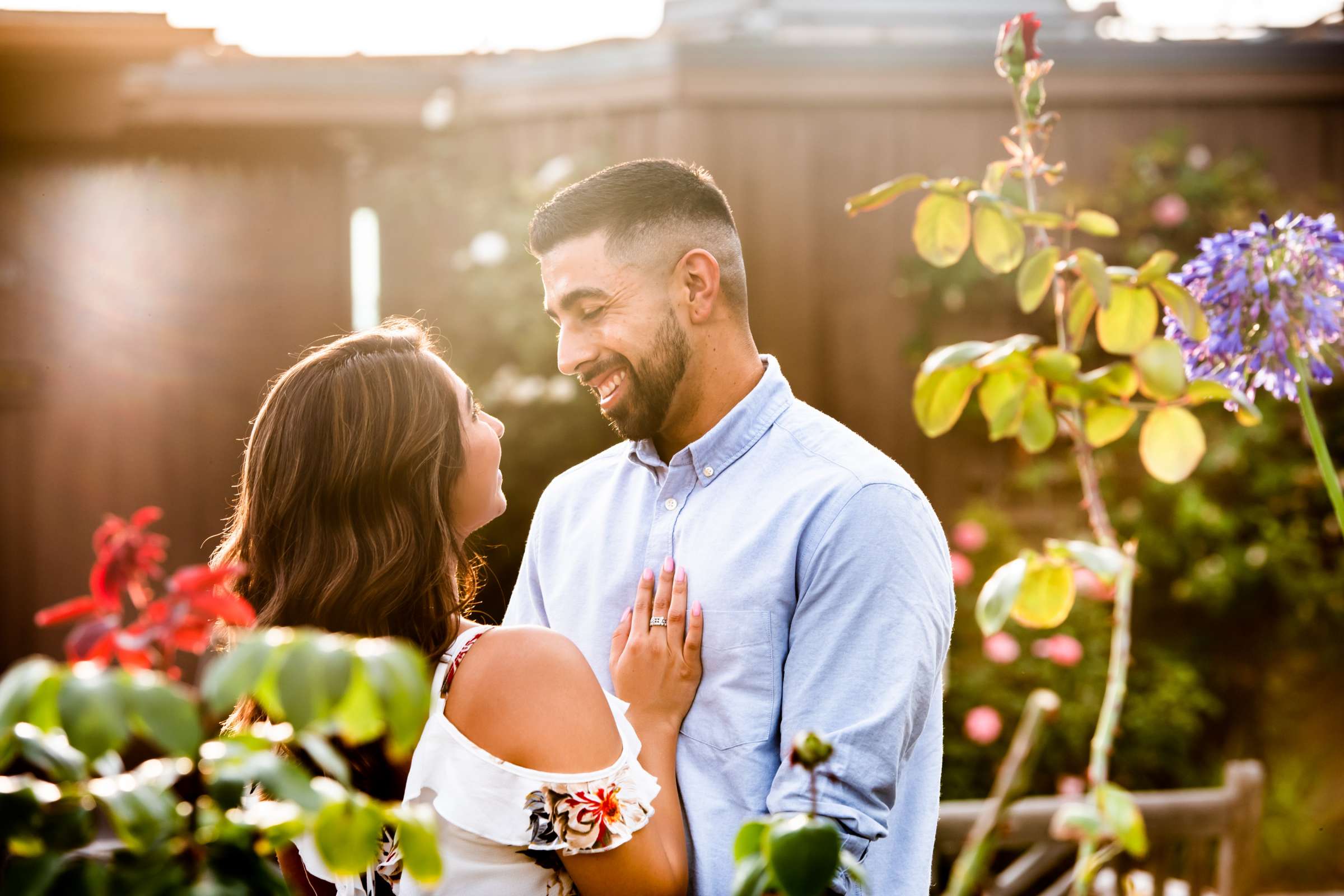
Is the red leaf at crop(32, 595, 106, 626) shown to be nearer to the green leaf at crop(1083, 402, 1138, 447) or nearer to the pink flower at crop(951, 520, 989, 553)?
the green leaf at crop(1083, 402, 1138, 447)

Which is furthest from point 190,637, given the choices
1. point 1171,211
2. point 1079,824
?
point 1171,211

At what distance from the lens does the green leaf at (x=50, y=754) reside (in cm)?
66

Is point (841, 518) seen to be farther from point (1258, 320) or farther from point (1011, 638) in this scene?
point (1011, 638)

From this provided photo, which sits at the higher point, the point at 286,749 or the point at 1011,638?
the point at 286,749

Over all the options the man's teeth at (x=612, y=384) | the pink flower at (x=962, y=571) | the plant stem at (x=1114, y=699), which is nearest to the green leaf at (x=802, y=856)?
the plant stem at (x=1114, y=699)

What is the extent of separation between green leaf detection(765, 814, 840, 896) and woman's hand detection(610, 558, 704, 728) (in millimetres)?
1086

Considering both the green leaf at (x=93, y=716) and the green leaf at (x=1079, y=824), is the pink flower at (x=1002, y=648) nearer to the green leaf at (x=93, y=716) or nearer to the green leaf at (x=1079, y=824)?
the green leaf at (x=1079, y=824)

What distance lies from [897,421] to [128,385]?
360 centimetres

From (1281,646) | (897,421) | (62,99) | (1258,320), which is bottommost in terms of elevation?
(1281,646)

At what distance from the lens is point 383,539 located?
5.35 feet

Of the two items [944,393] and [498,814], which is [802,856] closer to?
[944,393]

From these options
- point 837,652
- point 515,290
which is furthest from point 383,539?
point 515,290

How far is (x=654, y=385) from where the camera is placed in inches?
80.2

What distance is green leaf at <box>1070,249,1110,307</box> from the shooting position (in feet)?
3.91
